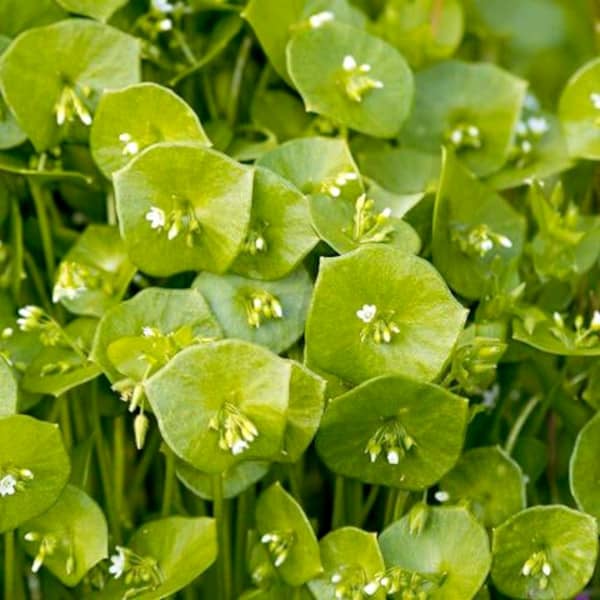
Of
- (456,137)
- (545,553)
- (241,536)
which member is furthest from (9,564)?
(456,137)

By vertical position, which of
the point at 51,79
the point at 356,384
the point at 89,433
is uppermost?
the point at 51,79

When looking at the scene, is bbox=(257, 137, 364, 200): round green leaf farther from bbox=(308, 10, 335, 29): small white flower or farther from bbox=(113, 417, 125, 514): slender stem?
bbox=(113, 417, 125, 514): slender stem

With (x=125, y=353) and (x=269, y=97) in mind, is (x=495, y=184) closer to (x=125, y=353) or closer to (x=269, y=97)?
(x=269, y=97)

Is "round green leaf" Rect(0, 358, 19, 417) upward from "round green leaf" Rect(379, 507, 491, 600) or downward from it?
upward

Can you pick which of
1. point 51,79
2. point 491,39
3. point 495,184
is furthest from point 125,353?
point 491,39

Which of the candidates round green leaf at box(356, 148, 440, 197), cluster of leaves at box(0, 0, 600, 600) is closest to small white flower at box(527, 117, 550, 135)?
cluster of leaves at box(0, 0, 600, 600)

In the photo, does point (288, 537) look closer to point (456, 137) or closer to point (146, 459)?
point (146, 459)
